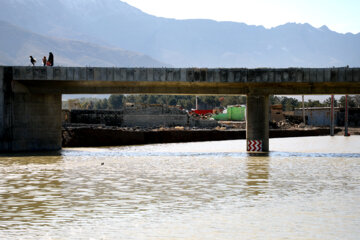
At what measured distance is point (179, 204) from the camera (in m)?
19.4

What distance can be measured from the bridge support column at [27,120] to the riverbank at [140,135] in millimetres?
11021

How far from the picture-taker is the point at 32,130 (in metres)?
54.3

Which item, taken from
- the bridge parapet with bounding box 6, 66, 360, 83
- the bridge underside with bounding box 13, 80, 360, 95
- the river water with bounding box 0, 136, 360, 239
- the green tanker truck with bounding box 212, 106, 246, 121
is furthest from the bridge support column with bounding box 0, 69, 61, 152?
the green tanker truck with bounding box 212, 106, 246, 121

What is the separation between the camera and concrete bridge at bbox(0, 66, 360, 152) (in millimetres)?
52031

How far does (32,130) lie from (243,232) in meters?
43.4

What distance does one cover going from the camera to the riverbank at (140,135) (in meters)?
69.3

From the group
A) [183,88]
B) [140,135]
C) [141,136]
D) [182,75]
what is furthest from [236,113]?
[182,75]

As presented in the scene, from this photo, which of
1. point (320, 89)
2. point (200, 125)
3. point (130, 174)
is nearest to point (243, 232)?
point (130, 174)

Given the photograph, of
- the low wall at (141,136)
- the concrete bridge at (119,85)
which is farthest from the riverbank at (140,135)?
the concrete bridge at (119,85)

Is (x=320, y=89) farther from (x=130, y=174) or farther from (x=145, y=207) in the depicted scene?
(x=145, y=207)

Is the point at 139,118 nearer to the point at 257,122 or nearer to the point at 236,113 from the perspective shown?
the point at 236,113

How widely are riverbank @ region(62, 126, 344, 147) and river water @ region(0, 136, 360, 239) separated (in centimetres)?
A: 3604

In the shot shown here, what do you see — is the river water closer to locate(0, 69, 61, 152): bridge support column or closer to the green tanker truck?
locate(0, 69, 61, 152): bridge support column

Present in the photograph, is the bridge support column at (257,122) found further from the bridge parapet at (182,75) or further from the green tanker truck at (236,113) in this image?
the green tanker truck at (236,113)
